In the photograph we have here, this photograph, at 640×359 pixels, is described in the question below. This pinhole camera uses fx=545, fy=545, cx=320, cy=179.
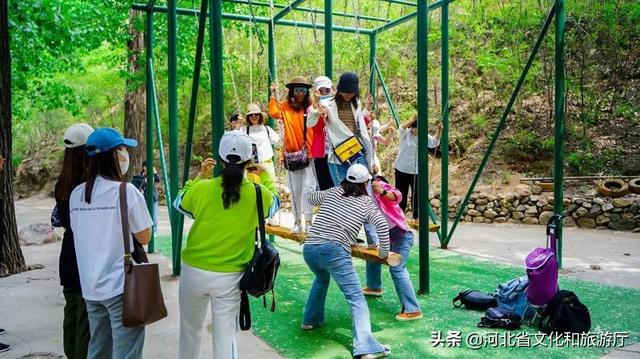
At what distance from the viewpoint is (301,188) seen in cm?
595

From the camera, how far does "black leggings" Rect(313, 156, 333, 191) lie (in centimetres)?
557

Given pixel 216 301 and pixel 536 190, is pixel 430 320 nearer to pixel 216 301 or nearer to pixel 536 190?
pixel 216 301

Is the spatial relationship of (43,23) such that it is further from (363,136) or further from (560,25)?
(560,25)

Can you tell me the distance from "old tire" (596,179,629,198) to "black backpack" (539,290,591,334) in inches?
274

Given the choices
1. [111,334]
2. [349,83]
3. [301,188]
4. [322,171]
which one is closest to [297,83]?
Answer: [349,83]

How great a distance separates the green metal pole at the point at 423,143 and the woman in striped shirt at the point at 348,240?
118 centimetres

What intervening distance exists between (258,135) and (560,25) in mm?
3647

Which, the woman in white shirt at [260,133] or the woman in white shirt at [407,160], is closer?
the woman in white shirt at [260,133]

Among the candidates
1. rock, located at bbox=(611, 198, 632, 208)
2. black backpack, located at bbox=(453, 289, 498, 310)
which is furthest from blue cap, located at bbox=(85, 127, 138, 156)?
rock, located at bbox=(611, 198, 632, 208)

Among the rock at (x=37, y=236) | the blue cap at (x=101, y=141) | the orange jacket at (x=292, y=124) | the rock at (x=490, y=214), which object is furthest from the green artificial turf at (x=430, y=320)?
the rock at (x=37, y=236)

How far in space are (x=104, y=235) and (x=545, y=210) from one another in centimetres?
972

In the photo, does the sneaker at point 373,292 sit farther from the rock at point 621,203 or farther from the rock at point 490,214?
the rock at point 490,214

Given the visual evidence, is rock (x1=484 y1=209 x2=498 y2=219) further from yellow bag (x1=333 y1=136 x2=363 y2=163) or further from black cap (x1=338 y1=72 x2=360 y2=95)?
black cap (x1=338 y1=72 x2=360 y2=95)

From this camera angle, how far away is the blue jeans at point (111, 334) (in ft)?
8.83
